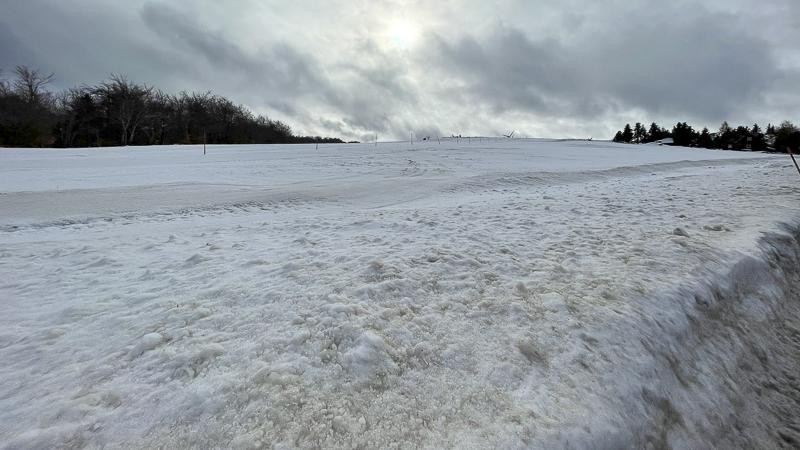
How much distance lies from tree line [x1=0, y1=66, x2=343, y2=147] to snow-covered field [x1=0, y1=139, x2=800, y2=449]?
50.0m

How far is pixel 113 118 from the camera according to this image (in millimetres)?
53750

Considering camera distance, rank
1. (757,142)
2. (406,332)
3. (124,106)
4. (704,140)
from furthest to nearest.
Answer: (704,140) → (757,142) → (124,106) → (406,332)

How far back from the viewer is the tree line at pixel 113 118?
41.2m

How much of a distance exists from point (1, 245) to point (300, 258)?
17.4 ft

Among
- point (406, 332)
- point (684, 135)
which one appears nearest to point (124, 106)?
point (406, 332)

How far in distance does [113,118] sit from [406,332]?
68.6 meters

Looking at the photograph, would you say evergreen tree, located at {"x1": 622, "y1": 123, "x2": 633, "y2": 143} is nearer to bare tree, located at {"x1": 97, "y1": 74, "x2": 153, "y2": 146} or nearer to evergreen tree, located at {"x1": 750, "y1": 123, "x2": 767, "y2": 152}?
evergreen tree, located at {"x1": 750, "y1": 123, "x2": 767, "y2": 152}

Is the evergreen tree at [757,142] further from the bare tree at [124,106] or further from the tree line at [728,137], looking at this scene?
the bare tree at [124,106]

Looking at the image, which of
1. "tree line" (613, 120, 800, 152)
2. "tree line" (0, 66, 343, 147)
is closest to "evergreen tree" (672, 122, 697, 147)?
"tree line" (613, 120, 800, 152)

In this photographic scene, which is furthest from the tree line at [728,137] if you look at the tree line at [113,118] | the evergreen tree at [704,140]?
the tree line at [113,118]

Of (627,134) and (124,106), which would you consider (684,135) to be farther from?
(124,106)

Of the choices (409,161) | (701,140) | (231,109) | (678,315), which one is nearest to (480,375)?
(678,315)

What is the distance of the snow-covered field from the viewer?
2473 mm

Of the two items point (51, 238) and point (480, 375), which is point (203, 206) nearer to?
point (51, 238)
